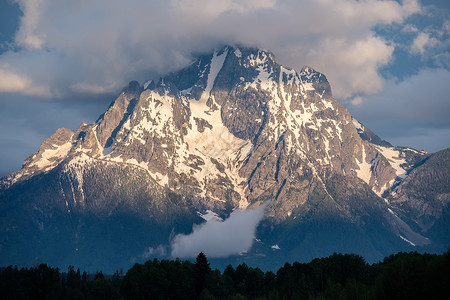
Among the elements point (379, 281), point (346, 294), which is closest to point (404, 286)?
point (379, 281)

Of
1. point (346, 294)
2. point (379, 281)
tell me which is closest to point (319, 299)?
point (346, 294)

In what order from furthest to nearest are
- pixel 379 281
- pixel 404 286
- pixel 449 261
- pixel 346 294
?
pixel 346 294 < pixel 379 281 < pixel 404 286 < pixel 449 261

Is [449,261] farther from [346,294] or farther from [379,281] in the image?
[346,294]

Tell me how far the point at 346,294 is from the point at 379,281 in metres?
33.5

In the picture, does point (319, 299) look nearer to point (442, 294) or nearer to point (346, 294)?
point (346, 294)

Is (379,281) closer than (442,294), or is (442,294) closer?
(442,294)

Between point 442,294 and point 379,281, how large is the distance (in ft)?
Result: 89.1

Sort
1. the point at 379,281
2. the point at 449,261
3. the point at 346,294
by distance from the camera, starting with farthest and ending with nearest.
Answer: the point at 346,294
the point at 379,281
the point at 449,261

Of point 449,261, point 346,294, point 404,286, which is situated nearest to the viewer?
point 449,261

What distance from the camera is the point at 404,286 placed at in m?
155

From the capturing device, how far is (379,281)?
165m

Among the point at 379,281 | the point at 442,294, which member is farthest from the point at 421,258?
the point at 442,294

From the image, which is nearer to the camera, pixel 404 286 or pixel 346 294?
pixel 404 286

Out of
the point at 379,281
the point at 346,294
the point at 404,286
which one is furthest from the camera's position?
the point at 346,294
